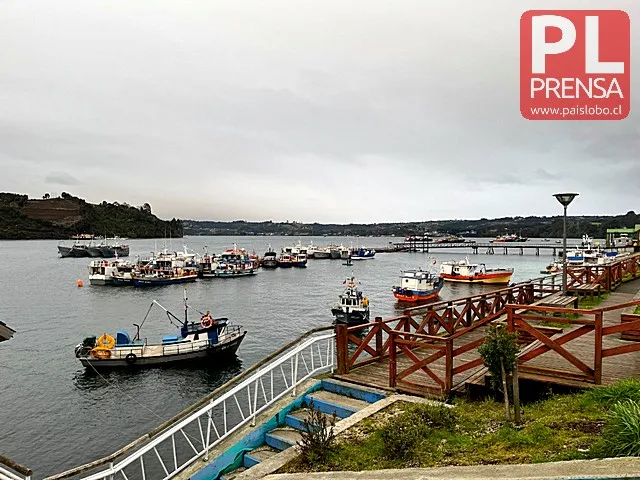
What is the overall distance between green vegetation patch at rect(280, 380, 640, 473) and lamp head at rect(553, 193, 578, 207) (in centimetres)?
933

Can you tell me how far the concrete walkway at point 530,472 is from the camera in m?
3.19

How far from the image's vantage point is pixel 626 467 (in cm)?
321

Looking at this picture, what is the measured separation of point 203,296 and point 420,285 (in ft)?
86.1

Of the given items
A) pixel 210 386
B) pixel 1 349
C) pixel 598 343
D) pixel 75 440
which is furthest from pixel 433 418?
pixel 1 349

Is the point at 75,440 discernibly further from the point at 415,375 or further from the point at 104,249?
the point at 104,249

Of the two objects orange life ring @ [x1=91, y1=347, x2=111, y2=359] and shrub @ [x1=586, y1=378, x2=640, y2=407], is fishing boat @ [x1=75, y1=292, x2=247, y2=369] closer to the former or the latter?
orange life ring @ [x1=91, y1=347, x2=111, y2=359]

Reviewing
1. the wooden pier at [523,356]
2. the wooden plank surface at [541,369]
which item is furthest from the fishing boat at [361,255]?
the wooden plank surface at [541,369]

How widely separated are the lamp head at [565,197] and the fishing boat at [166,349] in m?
19.8

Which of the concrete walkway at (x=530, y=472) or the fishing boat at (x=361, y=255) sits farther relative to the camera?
the fishing boat at (x=361, y=255)

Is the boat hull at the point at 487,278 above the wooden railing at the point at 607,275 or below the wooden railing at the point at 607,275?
below

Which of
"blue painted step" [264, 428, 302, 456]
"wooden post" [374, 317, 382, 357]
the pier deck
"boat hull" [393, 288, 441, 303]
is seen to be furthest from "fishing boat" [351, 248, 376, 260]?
"blue painted step" [264, 428, 302, 456]

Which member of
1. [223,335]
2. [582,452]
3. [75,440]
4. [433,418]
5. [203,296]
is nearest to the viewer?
[582,452]

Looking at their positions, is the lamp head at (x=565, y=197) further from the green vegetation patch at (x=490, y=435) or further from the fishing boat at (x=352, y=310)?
the fishing boat at (x=352, y=310)

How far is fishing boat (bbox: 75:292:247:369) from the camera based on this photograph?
25.5 metres
